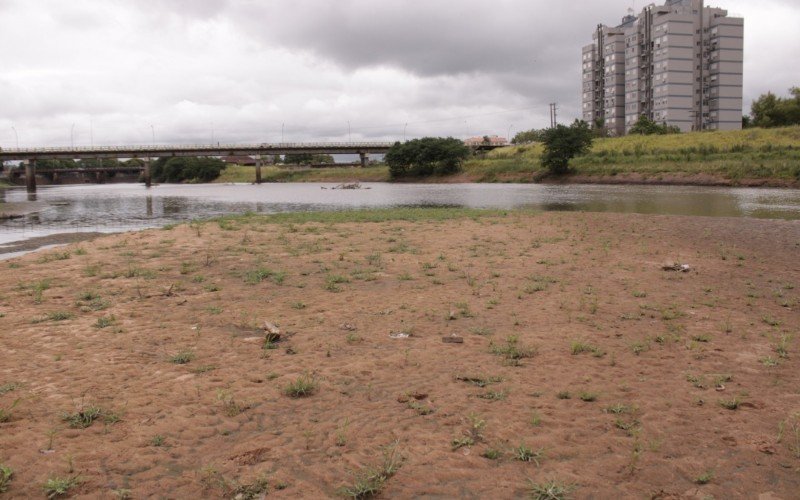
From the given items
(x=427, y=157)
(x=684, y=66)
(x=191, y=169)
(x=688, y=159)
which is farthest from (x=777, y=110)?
(x=191, y=169)

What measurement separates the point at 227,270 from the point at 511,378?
8616mm

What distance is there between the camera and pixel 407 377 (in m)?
6.76

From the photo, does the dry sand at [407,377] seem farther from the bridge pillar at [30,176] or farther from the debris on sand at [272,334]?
the bridge pillar at [30,176]

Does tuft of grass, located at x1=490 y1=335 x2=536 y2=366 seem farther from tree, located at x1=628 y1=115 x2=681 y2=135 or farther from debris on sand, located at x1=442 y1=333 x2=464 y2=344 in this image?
tree, located at x1=628 y1=115 x2=681 y2=135

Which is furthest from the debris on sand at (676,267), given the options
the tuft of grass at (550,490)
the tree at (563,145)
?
the tree at (563,145)

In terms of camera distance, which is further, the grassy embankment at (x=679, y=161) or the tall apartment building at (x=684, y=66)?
the tall apartment building at (x=684, y=66)

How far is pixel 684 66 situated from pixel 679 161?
7469 centimetres

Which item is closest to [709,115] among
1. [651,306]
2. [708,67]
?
[708,67]

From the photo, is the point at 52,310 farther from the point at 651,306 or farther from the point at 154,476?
the point at 651,306

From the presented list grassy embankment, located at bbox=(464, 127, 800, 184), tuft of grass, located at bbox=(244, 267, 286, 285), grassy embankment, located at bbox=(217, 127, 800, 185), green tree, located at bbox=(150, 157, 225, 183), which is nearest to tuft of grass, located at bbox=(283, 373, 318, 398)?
tuft of grass, located at bbox=(244, 267, 286, 285)

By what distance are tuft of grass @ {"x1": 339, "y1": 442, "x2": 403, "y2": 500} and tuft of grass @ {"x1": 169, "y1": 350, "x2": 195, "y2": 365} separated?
3.52 m

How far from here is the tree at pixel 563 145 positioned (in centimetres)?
7481

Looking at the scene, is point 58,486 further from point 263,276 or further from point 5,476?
point 263,276

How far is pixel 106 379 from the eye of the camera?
6.64 m
